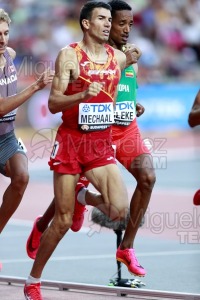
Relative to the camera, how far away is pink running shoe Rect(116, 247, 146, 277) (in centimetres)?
891

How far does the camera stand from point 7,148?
30.6 ft

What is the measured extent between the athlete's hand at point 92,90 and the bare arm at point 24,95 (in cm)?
51

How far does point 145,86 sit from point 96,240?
1304 cm

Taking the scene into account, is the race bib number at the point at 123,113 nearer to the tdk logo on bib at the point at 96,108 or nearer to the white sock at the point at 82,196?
the white sock at the point at 82,196

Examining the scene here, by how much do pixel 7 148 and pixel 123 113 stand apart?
47.4 inches

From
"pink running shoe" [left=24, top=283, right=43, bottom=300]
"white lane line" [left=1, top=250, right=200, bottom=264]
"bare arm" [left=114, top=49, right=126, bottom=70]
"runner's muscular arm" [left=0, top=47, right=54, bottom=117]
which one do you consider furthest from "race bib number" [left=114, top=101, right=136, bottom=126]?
"white lane line" [left=1, top=250, right=200, bottom=264]

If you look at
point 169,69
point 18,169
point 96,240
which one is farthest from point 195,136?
point 18,169

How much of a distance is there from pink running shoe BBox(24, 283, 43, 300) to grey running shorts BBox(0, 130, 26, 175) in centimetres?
148

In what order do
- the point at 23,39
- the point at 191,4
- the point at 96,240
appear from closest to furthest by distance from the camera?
the point at 96,240
the point at 23,39
the point at 191,4

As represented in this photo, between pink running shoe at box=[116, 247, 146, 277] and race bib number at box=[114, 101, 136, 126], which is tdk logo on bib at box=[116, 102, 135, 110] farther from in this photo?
pink running shoe at box=[116, 247, 146, 277]

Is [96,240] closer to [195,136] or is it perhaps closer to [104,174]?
[104,174]

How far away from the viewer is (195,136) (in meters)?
26.6

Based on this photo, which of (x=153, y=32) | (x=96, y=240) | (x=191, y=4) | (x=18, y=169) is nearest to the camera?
(x=18, y=169)

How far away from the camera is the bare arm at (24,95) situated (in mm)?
8156
